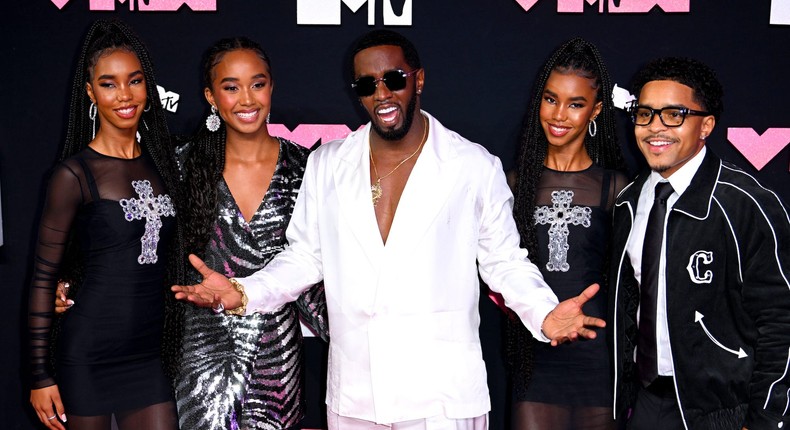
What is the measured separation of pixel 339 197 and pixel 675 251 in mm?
1188

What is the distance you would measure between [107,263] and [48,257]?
0.22 m

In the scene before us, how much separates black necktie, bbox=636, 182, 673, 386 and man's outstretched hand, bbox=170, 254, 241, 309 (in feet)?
4.70

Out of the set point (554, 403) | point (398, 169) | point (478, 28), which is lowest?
point (554, 403)

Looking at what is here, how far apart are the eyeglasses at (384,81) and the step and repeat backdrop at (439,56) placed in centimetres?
97

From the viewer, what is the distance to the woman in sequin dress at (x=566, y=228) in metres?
2.99

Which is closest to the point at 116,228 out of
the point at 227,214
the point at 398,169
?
the point at 227,214

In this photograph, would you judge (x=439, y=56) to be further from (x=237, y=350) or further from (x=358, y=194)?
(x=237, y=350)

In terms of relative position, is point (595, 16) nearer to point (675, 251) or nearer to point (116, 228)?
point (675, 251)

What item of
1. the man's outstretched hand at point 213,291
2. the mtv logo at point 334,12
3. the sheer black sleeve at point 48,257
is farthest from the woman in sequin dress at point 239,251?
the mtv logo at point 334,12

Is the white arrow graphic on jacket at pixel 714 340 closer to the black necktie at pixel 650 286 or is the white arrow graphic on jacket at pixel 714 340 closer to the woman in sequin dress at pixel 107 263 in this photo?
the black necktie at pixel 650 286

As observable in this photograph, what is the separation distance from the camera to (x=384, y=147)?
2.92 meters

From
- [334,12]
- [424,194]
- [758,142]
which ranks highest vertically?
[334,12]

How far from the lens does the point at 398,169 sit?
289 centimetres

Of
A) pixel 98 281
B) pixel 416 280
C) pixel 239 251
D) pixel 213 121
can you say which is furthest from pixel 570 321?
pixel 98 281
